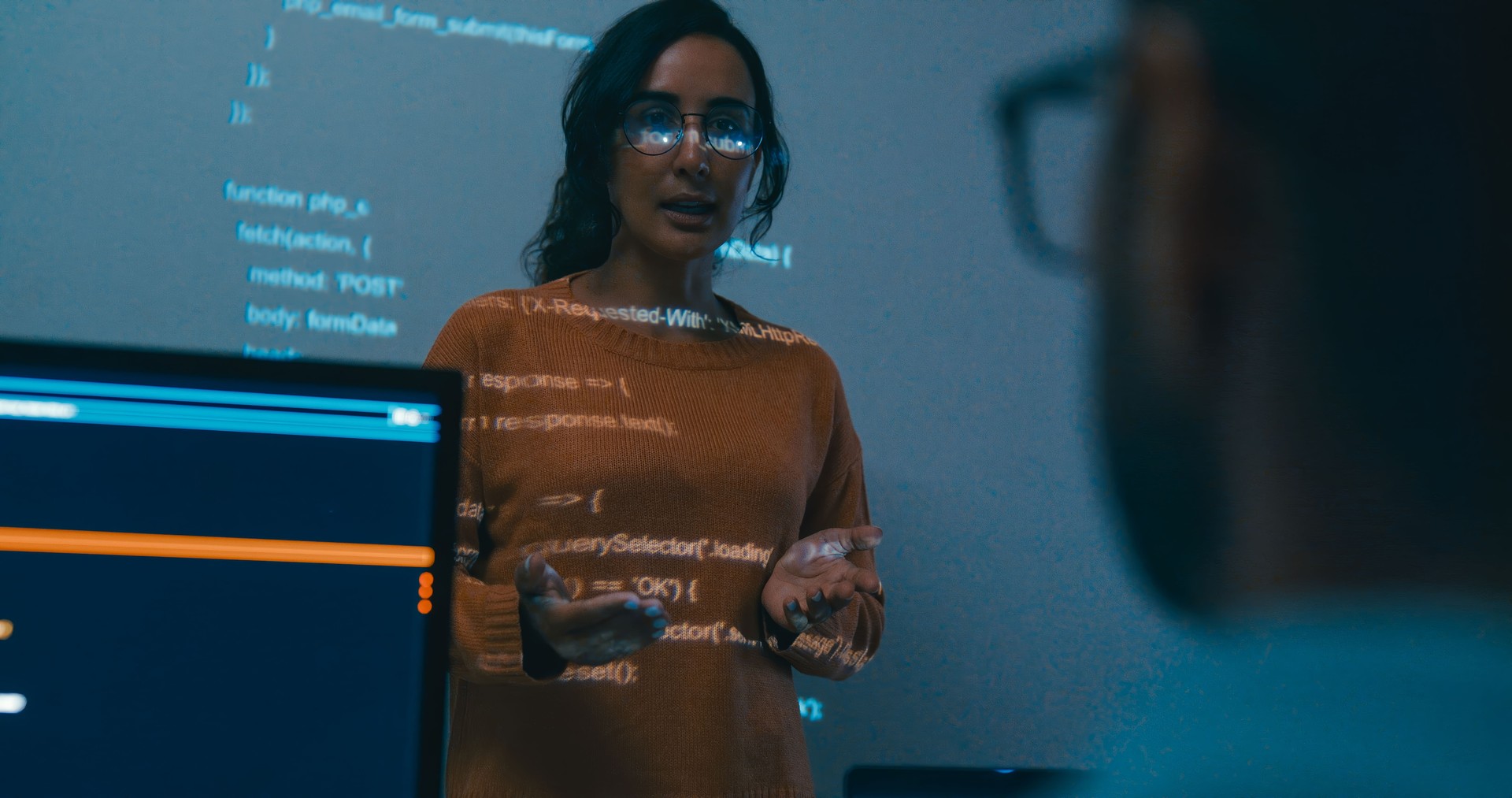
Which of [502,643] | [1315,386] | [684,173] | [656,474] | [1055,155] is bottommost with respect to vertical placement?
[502,643]

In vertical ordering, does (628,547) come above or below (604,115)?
below

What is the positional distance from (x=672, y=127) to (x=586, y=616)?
18.5 inches

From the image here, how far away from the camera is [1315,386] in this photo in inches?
Answer: 52.6

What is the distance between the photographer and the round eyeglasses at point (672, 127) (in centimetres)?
89

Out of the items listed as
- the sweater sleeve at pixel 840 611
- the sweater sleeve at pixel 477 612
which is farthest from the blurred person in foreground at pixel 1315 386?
the sweater sleeve at pixel 477 612

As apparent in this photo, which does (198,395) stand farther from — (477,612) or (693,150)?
(693,150)

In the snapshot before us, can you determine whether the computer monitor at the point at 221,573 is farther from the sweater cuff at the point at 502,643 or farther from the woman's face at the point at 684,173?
the woman's face at the point at 684,173

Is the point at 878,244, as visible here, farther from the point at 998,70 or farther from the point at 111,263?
the point at 111,263

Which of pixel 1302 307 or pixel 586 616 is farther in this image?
pixel 1302 307

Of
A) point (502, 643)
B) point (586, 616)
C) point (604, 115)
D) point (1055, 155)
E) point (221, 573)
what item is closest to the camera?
point (221, 573)

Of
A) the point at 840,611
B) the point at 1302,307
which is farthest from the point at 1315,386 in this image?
the point at 840,611

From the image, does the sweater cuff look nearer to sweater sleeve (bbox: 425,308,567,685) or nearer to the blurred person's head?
sweater sleeve (bbox: 425,308,567,685)

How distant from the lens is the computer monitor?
38 centimetres

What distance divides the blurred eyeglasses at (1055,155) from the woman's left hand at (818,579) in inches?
25.2
